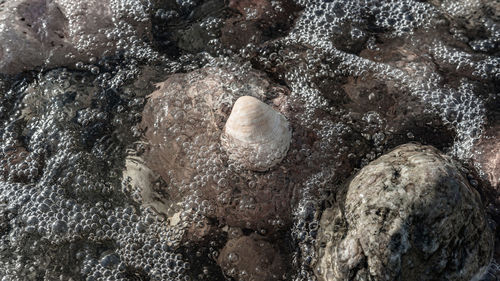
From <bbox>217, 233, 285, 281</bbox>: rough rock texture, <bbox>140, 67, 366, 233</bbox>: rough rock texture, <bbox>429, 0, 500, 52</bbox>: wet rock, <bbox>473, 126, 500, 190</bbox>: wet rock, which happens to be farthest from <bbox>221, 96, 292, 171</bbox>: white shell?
<bbox>429, 0, 500, 52</bbox>: wet rock

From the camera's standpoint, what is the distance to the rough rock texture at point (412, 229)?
6.18 ft

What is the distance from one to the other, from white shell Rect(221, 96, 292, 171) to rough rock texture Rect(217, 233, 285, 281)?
393mm

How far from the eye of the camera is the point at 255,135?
7.23 feet

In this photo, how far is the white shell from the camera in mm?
2174

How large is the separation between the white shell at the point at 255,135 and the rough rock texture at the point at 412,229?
1.54 ft

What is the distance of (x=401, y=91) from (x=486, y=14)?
2.95ft

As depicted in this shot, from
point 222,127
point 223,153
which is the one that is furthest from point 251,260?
point 222,127

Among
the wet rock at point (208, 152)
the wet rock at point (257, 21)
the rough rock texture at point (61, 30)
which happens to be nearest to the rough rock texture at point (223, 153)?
the wet rock at point (208, 152)

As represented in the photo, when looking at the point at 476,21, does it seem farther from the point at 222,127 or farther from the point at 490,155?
the point at 222,127

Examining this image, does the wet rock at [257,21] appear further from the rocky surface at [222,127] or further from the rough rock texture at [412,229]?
the rough rock texture at [412,229]

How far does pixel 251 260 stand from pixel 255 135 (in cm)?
64

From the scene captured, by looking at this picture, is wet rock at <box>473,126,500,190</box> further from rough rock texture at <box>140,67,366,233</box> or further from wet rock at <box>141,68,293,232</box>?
wet rock at <box>141,68,293,232</box>

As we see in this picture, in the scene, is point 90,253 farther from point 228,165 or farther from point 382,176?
point 382,176

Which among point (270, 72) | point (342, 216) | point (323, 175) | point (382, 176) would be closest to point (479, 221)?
point (382, 176)
